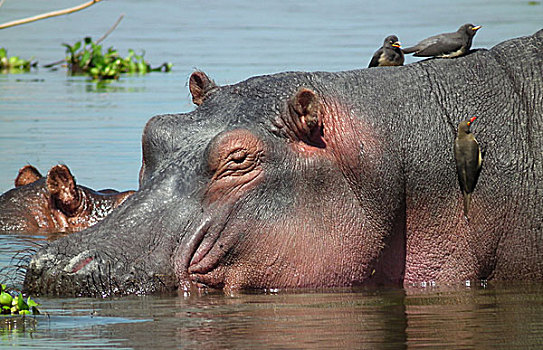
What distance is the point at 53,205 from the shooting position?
34.6 feet

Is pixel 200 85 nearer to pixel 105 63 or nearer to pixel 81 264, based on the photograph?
pixel 81 264

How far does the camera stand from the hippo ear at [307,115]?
6.84 metres

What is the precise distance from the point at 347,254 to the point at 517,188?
1085mm

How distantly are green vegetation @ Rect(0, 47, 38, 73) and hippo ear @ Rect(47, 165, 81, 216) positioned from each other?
9.12 meters

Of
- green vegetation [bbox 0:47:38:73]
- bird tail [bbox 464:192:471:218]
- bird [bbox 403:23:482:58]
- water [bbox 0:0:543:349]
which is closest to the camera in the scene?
water [bbox 0:0:543:349]

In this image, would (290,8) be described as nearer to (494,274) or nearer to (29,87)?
(29,87)

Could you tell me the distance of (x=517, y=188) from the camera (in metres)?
7.03

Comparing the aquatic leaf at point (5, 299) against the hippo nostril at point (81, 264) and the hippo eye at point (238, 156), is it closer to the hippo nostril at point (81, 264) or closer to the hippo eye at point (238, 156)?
the hippo nostril at point (81, 264)

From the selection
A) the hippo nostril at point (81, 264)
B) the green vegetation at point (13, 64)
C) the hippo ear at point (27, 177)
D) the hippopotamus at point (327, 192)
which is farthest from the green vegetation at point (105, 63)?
the hippo nostril at point (81, 264)

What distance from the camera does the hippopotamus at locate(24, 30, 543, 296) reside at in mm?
6594

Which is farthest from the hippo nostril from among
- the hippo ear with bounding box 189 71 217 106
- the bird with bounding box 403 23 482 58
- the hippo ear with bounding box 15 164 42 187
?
the hippo ear with bounding box 15 164 42 187

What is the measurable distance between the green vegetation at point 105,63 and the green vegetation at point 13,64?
0.64 metres

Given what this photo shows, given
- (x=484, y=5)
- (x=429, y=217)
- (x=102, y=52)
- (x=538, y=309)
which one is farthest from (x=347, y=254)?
(x=484, y=5)

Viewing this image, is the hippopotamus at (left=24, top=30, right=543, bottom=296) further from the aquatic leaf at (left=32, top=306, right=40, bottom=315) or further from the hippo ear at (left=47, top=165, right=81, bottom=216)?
the hippo ear at (left=47, top=165, right=81, bottom=216)
